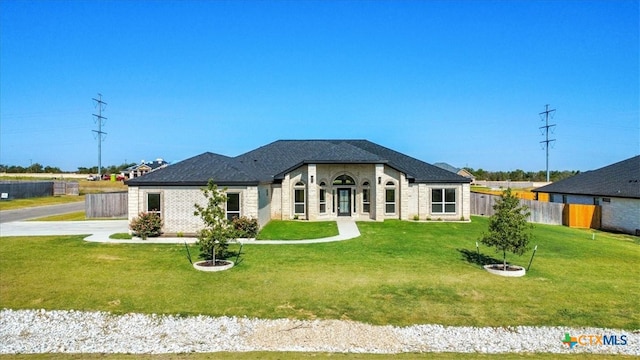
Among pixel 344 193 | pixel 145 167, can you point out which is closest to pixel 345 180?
pixel 344 193

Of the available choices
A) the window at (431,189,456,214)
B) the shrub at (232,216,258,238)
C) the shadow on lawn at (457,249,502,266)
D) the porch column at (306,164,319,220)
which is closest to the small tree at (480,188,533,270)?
the shadow on lawn at (457,249,502,266)

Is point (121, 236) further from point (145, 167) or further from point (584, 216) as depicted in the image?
point (145, 167)

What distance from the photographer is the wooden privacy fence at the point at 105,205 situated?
29578 millimetres

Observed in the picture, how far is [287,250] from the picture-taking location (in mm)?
17641

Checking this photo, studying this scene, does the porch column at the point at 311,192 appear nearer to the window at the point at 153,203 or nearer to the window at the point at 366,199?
the window at the point at 366,199

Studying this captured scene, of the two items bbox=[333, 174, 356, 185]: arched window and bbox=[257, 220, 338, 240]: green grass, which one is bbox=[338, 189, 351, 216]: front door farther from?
bbox=[257, 220, 338, 240]: green grass

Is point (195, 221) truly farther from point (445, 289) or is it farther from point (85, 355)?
point (445, 289)

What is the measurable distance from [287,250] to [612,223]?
24218mm

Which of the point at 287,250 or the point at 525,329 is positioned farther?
the point at 287,250

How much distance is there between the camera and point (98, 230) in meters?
23.1

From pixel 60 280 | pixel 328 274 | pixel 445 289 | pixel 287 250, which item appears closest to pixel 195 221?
pixel 287 250

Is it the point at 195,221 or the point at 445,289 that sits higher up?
the point at 195,221

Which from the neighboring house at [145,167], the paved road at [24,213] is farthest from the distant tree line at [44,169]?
the paved road at [24,213]

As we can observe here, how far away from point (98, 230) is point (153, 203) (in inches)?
184
